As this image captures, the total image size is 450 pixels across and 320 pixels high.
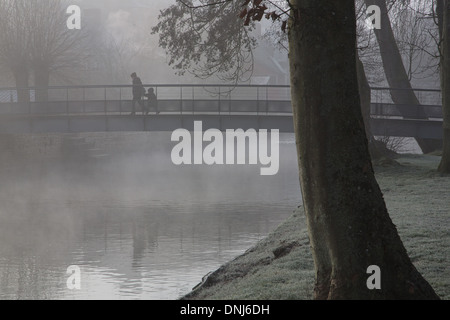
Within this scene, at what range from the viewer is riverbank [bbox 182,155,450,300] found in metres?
9.27

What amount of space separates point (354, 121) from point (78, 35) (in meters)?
48.2

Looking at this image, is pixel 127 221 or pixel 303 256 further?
pixel 127 221

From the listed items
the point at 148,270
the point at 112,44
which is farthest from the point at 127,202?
the point at 112,44

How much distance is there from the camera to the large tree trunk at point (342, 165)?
7.15m

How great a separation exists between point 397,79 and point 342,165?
88.3 feet

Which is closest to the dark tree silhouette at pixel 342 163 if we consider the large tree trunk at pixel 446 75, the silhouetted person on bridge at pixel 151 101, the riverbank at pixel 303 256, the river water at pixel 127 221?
the riverbank at pixel 303 256

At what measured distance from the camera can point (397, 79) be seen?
33281mm

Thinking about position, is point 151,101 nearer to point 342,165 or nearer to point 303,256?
point 303,256

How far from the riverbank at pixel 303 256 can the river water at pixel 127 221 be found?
1593 millimetres

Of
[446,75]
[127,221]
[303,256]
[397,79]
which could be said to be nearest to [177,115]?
[397,79]

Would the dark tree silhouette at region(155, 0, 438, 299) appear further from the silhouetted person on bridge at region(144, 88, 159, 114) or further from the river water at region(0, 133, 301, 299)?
the silhouetted person on bridge at region(144, 88, 159, 114)

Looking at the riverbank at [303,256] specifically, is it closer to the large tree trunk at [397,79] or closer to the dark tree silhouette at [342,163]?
the dark tree silhouette at [342,163]

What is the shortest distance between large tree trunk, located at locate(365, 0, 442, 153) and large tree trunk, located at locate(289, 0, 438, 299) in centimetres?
2397

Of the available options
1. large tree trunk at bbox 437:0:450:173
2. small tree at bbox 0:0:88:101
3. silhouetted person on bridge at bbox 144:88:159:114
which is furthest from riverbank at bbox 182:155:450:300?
small tree at bbox 0:0:88:101
